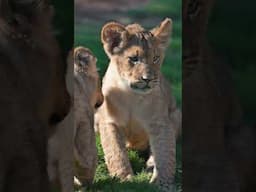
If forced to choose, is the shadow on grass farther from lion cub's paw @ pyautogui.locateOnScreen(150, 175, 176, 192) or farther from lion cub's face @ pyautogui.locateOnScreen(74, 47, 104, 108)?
lion cub's face @ pyautogui.locateOnScreen(74, 47, 104, 108)

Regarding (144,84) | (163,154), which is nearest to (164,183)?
(163,154)

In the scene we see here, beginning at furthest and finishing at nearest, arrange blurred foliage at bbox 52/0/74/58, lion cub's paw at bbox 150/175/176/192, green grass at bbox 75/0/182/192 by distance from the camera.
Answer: lion cub's paw at bbox 150/175/176/192
green grass at bbox 75/0/182/192
blurred foliage at bbox 52/0/74/58

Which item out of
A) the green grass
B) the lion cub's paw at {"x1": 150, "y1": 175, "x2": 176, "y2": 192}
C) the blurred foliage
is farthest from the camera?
the lion cub's paw at {"x1": 150, "y1": 175, "x2": 176, "y2": 192}

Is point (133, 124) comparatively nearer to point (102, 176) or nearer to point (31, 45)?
point (102, 176)

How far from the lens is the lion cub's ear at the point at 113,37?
4.03m

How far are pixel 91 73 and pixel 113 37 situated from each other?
216mm

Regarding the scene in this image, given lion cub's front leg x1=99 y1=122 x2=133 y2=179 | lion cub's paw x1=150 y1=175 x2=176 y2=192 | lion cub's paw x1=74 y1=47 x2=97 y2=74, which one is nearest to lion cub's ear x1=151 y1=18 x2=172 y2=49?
lion cub's paw x1=74 y1=47 x2=97 y2=74

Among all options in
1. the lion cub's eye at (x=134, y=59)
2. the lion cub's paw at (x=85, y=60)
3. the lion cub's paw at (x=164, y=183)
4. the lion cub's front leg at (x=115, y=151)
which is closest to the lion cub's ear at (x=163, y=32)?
the lion cub's eye at (x=134, y=59)

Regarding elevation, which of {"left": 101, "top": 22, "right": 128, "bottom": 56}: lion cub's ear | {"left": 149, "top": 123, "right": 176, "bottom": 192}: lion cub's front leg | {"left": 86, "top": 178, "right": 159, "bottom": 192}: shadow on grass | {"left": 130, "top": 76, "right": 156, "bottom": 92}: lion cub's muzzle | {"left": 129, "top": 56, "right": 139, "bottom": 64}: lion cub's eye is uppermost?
{"left": 101, "top": 22, "right": 128, "bottom": 56}: lion cub's ear


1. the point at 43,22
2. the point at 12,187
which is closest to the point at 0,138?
the point at 12,187

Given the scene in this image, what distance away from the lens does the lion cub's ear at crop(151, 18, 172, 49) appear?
3.96 meters

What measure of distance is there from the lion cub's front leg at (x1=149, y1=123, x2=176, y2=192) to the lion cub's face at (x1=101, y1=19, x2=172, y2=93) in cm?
23

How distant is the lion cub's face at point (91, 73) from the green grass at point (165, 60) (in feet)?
0.11
